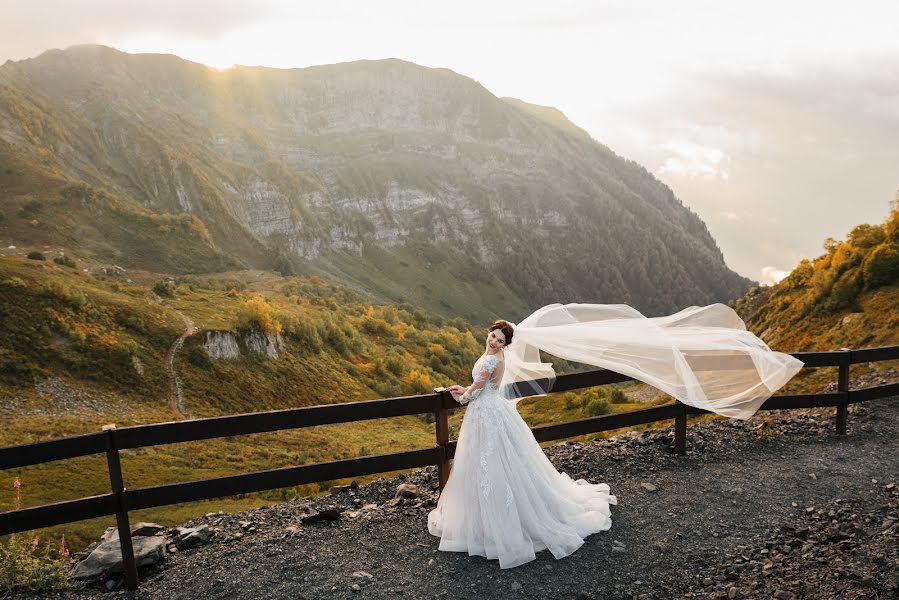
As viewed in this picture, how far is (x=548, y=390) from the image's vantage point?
285 inches

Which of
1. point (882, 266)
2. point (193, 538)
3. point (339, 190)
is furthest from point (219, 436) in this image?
point (339, 190)

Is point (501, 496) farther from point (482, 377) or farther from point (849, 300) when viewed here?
point (849, 300)

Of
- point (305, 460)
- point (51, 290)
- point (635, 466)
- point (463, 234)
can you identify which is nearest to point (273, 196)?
point (463, 234)

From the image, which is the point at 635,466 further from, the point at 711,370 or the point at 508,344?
the point at 508,344

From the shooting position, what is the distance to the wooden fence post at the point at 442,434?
22.5 ft

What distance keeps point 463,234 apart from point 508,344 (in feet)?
506

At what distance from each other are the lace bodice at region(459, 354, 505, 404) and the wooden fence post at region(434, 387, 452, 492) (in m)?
0.44

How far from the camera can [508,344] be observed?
6.59m

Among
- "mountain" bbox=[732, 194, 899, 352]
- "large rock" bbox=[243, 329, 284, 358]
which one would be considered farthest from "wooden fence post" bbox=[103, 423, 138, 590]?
"large rock" bbox=[243, 329, 284, 358]

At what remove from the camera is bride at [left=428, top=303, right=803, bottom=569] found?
600cm

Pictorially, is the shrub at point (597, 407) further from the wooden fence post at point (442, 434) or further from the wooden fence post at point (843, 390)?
the wooden fence post at point (442, 434)

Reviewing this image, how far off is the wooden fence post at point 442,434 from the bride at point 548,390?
20 cm

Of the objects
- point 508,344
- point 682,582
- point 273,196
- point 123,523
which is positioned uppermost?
point 273,196

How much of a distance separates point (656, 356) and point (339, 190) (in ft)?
483
